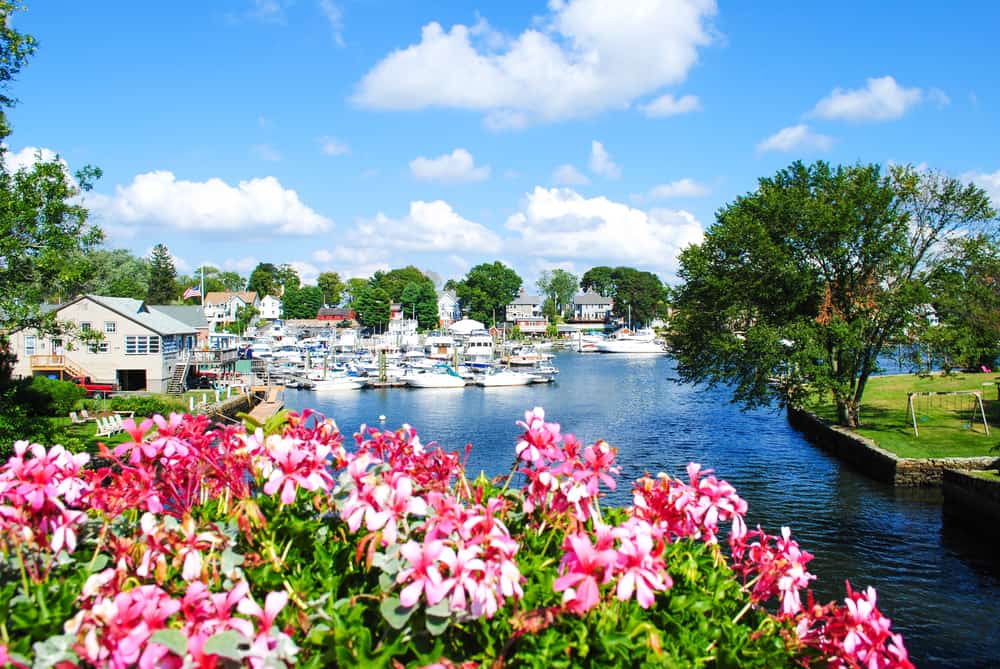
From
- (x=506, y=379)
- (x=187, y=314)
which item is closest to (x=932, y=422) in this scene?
(x=506, y=379)

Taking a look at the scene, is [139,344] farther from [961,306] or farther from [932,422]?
[961,306]

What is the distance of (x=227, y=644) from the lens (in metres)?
2.15

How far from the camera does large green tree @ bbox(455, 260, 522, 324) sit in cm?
15750

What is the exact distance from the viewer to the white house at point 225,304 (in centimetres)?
13150

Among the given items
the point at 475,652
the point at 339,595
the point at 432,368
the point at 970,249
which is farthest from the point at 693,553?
the point at 432,368

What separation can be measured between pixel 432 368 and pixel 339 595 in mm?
70112

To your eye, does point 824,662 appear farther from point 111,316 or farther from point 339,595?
point 111,316

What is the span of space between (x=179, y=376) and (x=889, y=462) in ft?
140

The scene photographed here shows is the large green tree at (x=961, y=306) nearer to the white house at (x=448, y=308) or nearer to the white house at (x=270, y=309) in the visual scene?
the white house at (x=448, y=308)

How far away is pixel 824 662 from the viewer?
3.08 m

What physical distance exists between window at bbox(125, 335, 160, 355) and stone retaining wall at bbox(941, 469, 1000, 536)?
43.5m

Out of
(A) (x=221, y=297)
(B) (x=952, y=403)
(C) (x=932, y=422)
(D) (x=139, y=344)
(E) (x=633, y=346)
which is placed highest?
→ (A) (x=221, y=297)

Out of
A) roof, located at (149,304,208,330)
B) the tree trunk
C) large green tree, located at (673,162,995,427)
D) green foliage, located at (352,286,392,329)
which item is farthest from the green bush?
green foliage, located at (352,286,392,329)

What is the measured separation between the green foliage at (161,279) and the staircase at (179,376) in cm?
6716
